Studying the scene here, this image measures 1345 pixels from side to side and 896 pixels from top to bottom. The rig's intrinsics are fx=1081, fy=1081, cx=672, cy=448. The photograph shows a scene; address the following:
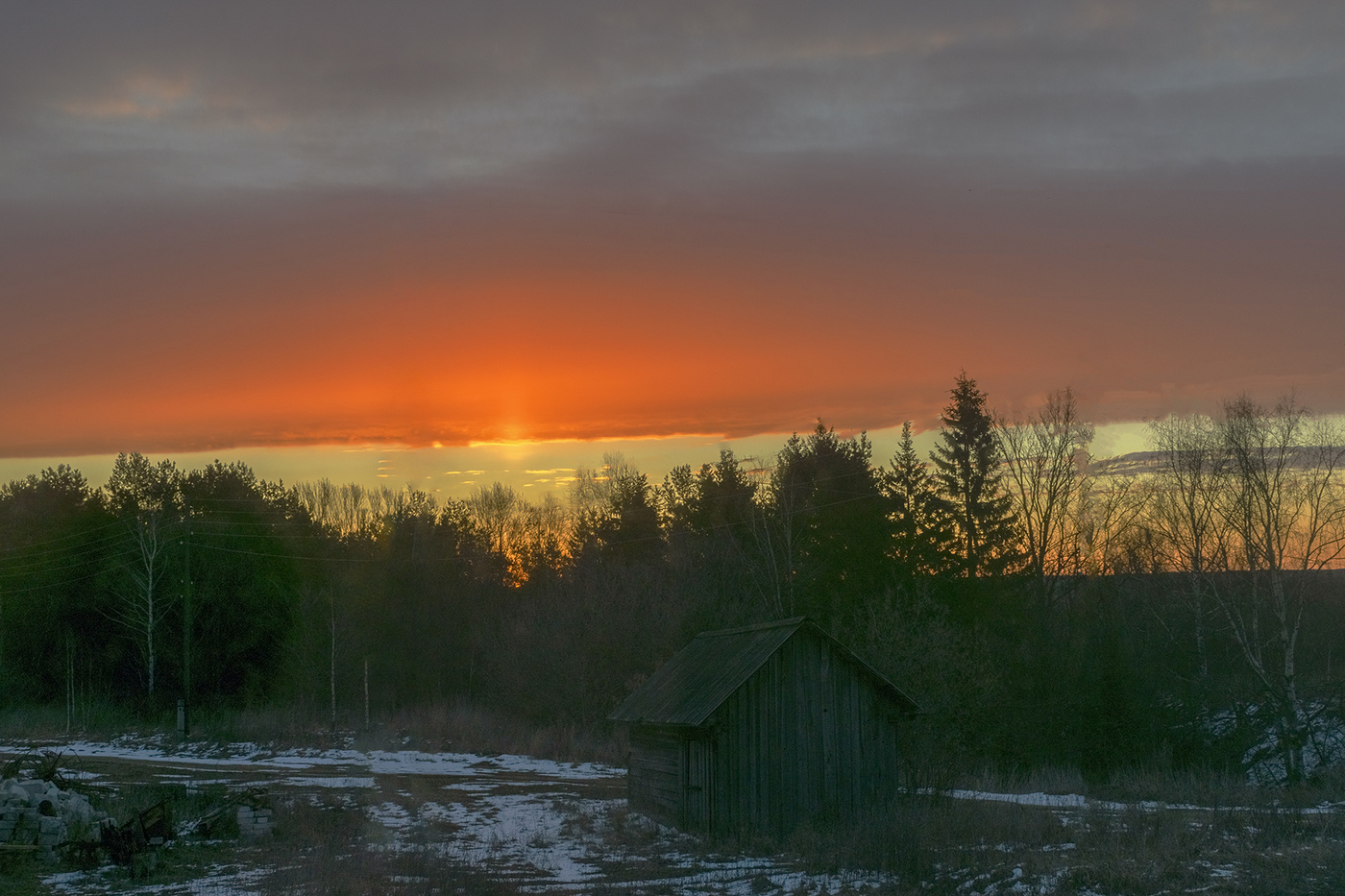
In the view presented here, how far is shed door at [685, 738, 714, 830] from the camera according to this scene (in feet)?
77.5

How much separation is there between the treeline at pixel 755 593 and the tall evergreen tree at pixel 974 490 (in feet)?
0.47

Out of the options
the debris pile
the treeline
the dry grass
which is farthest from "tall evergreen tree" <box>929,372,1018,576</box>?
the debris pile

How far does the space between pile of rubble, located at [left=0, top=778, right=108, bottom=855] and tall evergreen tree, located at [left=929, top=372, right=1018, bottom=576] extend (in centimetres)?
3973

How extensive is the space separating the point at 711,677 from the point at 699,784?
2805mm

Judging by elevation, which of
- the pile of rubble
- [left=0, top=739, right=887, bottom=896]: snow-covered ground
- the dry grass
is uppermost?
the pile of rubble

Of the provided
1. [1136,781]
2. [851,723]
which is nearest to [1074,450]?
[1136,781]

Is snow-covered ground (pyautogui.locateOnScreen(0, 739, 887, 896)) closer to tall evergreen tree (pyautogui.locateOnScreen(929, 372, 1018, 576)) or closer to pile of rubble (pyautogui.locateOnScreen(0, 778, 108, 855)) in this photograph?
pile of rubble (pyautogui.locateOnScreen(0, 778, 108, 855))

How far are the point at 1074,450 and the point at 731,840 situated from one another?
4203 cm

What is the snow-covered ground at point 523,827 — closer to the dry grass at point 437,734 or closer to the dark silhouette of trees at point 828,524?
the dry grass at point 437,734

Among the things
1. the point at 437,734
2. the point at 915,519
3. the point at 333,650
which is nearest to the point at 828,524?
the point at 915,519

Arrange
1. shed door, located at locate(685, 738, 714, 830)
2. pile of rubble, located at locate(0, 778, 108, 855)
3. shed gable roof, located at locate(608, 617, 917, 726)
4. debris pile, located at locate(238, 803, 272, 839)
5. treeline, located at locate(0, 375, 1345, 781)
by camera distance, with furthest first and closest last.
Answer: treeline, located at locate(0, 375, 1345, 781) → debris pile, located at locate(238, 803, 272, 839) → shed gable roof, located at locate(608, 617, 917, 726) → shed door, located at locate(685, 738, 714, 830) → pile of rubble, located at locate(0, 778, 108, 855)

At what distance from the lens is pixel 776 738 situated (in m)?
24.4

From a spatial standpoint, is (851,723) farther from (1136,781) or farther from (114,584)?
(114,584)

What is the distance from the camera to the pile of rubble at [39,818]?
22219mm
